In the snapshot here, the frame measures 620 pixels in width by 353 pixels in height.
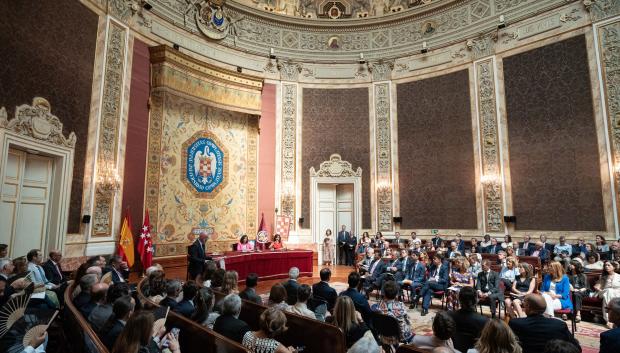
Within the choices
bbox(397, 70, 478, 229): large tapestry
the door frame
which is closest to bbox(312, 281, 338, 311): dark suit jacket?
the door frame

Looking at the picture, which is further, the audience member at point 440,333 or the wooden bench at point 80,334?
the audience member at point 440,333

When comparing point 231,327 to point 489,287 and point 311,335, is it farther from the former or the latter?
point 489,287

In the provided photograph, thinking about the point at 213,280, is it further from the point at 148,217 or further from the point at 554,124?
the point at 554,124

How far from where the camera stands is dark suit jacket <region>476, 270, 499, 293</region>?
6078 mm

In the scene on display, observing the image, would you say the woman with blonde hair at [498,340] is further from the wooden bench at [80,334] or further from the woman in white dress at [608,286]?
the woman in white dress at [608,286]

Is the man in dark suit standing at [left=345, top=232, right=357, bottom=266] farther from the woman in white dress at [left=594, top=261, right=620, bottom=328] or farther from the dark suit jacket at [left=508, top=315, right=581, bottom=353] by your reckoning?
the dark suit jacket at [left=508, top=315, right=581, bottom=353]

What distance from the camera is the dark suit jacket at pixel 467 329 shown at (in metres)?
3.33

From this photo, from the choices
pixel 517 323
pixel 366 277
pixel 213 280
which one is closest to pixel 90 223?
pixel 213 280

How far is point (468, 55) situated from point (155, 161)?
960 cm

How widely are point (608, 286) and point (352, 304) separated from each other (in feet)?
16.3

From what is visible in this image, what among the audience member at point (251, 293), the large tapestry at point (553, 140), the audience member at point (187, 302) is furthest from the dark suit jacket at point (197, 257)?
the large tapestry at point (553, 140)

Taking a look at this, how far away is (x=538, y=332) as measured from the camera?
3098mm

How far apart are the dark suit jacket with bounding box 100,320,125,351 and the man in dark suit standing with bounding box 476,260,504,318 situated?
5337 millimetres

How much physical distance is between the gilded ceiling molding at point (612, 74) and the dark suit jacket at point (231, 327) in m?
9.68
